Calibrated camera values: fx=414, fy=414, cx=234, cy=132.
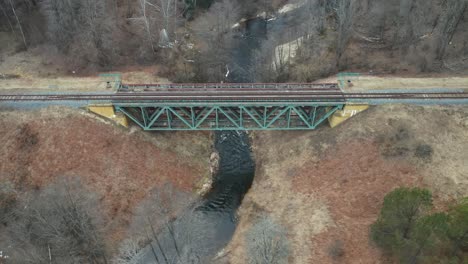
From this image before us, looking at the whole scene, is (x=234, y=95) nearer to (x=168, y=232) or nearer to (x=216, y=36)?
(x=168, y=232)

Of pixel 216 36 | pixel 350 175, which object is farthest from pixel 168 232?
pixel 216 36

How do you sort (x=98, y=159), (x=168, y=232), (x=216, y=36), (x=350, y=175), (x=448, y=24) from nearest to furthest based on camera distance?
(x=168, y=232) < (x=350, y=175) < (x=98, y=159) < (x=448, y=24) < (x=216, y=36)

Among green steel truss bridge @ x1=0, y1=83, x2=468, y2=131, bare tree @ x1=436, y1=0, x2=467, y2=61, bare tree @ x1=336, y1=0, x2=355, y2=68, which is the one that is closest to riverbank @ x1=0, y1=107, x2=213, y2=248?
green steel truss bridge @ x1=0, y1=83, x2=468, y2=131

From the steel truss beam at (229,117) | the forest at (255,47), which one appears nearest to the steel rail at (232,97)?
the steel truss beam at (229,117)

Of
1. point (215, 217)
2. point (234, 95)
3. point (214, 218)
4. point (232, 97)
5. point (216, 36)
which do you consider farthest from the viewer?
point (216, 36)

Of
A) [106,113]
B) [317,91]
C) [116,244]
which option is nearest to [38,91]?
[106,113]

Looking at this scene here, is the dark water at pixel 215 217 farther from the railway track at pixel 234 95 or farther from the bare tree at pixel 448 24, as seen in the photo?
the bare tree at pixel 448 24

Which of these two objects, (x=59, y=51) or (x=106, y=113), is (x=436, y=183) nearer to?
(x=106, y=113)
